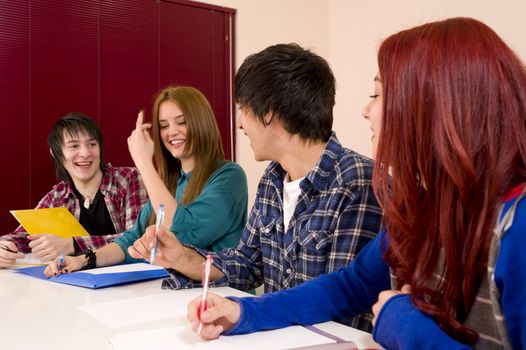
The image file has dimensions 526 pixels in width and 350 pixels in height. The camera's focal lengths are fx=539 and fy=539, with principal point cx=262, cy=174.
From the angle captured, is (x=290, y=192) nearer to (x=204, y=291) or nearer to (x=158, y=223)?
(x=158, y=223)

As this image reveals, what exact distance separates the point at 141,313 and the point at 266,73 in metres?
0.72

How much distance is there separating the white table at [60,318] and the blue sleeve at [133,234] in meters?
0.37

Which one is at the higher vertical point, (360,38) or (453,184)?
(360,38)

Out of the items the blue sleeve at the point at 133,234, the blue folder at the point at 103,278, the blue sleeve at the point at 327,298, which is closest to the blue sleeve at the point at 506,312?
the blue sleeve at the point at 327,298

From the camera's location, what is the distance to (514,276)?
0.66 meters

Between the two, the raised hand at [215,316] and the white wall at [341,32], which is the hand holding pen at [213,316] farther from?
the white wall at [341,32]

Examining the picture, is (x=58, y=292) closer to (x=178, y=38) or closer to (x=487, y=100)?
(x=487, y=100)

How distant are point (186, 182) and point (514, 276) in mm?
1654

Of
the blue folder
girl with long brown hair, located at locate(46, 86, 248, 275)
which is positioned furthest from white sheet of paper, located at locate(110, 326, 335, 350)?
girl with long brown hair, located at locate(46, 86, 248, 275)

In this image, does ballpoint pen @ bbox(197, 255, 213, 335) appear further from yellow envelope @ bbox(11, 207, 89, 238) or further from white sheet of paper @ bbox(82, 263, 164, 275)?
yellow envelope @ bbox(11, 207, 89, 238)

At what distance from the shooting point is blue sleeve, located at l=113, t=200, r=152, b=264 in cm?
198

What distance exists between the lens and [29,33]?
309 centimetres

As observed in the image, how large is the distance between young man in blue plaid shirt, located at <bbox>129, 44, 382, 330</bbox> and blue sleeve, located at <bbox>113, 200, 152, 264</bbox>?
545 millimetres

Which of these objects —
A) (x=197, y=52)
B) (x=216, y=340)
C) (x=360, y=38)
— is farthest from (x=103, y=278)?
(x=360, y=38)
